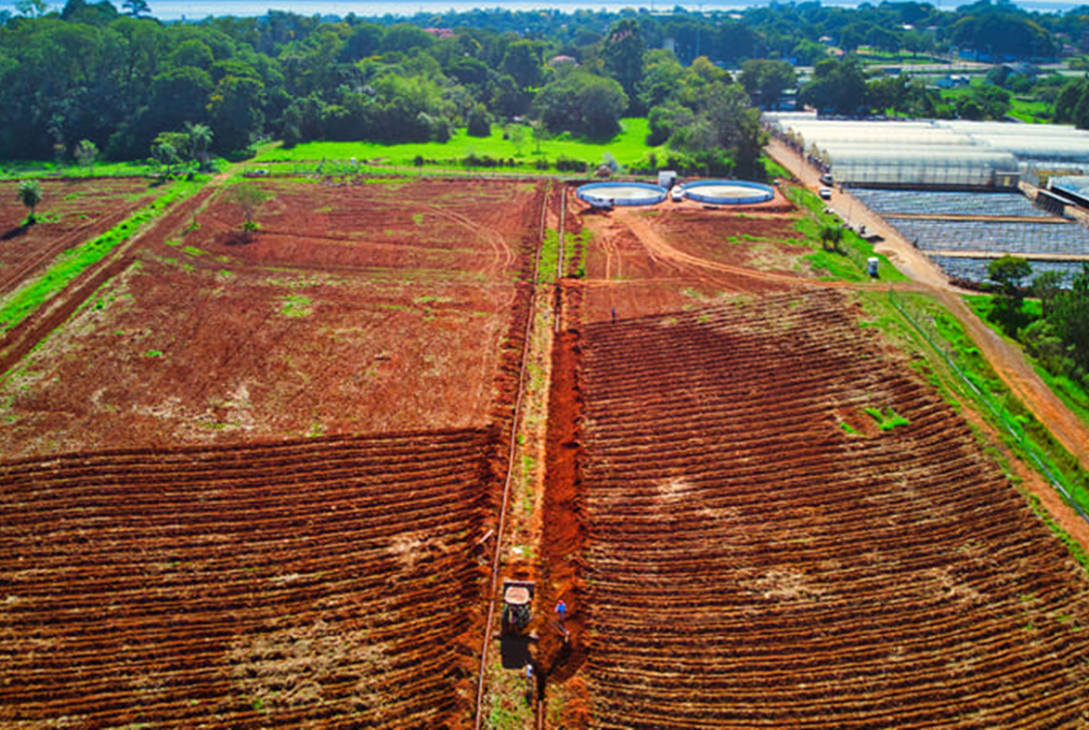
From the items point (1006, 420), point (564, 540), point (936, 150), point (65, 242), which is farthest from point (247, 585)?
point (936, 150)

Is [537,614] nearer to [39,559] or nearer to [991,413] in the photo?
[39,559]

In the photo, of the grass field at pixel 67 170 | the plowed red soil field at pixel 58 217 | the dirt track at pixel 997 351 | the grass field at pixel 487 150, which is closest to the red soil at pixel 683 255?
the dirt track at pixel 997 351

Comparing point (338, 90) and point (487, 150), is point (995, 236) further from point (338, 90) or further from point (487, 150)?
point (338, 90)

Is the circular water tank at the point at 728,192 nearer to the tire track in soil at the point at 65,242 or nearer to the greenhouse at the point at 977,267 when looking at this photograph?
the greenhouse at the point at 977,267

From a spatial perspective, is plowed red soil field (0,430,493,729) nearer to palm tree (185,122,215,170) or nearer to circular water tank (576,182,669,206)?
circular water tank (576,182,669,206)

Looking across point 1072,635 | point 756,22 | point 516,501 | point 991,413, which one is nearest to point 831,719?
point 1072,635

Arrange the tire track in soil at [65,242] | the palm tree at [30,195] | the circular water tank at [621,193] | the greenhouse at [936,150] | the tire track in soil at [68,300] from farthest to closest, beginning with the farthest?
1. the greenhouse at [936,150]
2. the circular water tank at [621,193]
3. the palm tree at [30,195]
4. the tire track in soil at [65,242]
5. the tire track in soil at [68,300]

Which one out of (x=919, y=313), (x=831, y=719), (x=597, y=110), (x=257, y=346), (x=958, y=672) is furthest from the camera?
(x=597, y=110)
